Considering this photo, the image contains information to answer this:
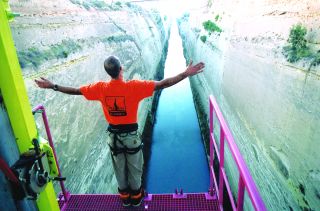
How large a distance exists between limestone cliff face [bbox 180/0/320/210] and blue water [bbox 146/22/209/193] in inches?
92.9

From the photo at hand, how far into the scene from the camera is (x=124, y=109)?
3.00 meters

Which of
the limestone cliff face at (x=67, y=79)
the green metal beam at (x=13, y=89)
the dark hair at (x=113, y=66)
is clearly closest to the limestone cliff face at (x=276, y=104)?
the dark hair at (x=113, y=66)

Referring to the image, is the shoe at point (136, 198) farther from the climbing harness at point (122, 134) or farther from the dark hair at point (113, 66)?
the dark hair at point (113, 66)

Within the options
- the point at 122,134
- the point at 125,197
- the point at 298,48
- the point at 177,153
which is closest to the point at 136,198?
the point at 125,197

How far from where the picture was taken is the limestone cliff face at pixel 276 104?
388cm

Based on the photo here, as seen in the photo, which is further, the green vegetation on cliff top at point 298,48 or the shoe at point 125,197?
the green vegetation on cliff top at point 298,48

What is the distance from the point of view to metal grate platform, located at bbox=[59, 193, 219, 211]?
11.2 ft

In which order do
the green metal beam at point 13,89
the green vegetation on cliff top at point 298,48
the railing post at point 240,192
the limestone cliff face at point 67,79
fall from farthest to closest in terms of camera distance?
the limestone cliff face at point 67,79 < the green vegetation on cliff top at point 298,48 < the railing post at point 240,192 < the green metal beam at point 13,89

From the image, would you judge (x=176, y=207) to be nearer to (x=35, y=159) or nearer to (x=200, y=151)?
(x=35, y=159)

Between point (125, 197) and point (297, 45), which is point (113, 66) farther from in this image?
point (297, 45)

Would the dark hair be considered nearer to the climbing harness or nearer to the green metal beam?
the climbing harness

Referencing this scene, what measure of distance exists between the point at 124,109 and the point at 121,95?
0.17 metres

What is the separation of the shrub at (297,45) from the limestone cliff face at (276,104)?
0.33 ft

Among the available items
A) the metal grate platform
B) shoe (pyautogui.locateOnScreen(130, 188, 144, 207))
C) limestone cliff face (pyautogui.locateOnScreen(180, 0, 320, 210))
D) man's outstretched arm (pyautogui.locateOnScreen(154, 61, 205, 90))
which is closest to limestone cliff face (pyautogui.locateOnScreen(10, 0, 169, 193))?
the metal grate platform
